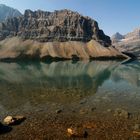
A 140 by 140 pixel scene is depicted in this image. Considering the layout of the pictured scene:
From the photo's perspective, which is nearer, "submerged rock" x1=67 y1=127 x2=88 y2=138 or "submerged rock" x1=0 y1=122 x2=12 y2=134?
"submerged rock" x1=67 y1=127 x2=88 y2=138

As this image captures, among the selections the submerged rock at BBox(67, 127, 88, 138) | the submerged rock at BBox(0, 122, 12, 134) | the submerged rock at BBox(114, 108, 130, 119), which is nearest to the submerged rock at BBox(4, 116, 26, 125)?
the submerged rock at BBox(0, 122, 12, 134)

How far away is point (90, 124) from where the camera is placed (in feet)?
113

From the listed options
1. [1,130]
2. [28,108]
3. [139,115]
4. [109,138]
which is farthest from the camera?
[28,108]

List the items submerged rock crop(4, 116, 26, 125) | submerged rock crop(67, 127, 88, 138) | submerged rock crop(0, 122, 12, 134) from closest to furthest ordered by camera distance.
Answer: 1. submerged rock crop(67, 127, 88, 138)
2. submerged rock crop(0, 122, 12, 134)
3. submerged rock crop(4, 116, 26, 125)

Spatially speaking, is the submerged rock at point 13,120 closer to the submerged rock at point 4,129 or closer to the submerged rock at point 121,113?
the submerged rock at point 4,129

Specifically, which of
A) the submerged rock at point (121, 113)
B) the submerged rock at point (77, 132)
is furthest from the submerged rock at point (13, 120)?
the submerged rock at point (121, 113)

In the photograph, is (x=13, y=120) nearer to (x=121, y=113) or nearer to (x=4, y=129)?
(x=4, y=129)

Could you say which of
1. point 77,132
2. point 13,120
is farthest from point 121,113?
point 13,120

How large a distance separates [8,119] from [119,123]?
49.9ft

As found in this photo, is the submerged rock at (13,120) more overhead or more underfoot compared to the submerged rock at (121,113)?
more overhead

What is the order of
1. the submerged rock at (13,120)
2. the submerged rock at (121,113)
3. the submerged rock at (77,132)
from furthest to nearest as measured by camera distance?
the submerged rock at (121,113), the submerged rock at (13,120), the submerged rock at (77,132)

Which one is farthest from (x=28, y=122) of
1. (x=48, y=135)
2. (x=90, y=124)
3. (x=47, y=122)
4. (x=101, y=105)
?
(x=101, y=105)

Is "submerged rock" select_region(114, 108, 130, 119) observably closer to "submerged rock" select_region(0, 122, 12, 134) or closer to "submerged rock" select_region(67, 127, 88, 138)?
"submerged rock" select_region(67, 127, 88, 138)

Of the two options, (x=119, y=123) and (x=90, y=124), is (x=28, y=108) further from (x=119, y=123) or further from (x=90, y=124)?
(x=119, y=123)
